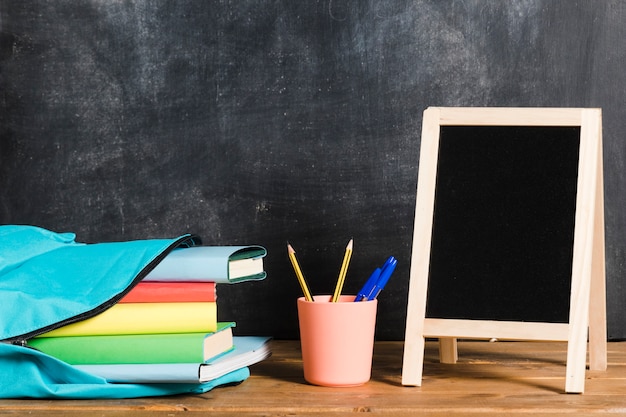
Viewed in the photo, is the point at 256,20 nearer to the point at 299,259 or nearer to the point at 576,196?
the point at 299,259

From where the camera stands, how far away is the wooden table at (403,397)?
Answer: 1.20m

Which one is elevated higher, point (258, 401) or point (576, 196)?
point (576, 196)

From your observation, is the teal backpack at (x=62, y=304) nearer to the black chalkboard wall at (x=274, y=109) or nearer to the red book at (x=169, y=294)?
the red book at (x=169, y=294)

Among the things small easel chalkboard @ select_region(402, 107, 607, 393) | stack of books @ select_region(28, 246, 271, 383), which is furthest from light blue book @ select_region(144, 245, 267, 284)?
small easel chalkboard @ select_region(402, 107, 607, 393)

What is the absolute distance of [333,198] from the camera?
5.93 ft

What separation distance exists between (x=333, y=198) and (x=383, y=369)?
1.45 ft

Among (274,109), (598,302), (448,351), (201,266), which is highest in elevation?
(274,109)

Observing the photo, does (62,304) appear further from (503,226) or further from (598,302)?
(598,302)

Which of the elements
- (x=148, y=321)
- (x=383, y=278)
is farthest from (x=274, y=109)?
(x=148, y=321)

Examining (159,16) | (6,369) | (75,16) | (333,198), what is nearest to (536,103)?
(333,198)

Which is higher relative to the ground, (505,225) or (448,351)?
(505,225)

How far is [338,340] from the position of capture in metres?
1.34

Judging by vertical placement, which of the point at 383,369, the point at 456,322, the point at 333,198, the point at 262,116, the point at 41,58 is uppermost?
the point at 41,58

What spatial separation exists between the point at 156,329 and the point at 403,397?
390 mm
